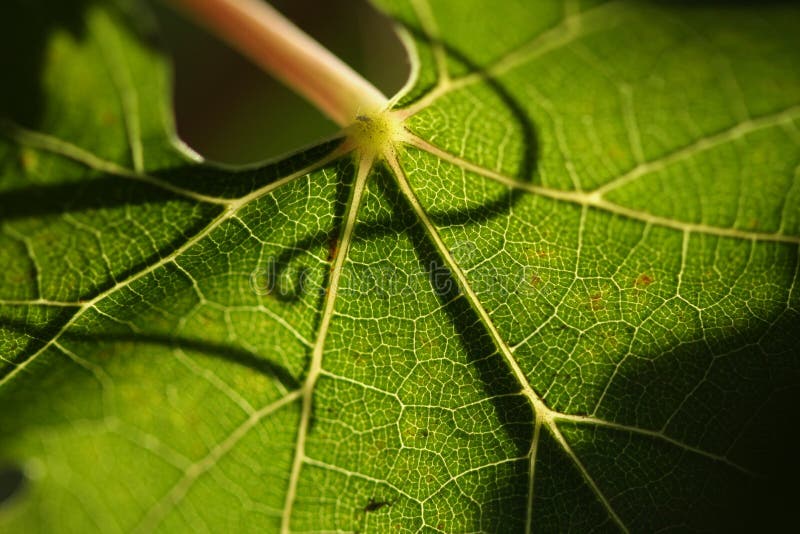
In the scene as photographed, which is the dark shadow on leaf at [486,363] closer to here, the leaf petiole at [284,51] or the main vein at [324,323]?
the main vein at [324,323]

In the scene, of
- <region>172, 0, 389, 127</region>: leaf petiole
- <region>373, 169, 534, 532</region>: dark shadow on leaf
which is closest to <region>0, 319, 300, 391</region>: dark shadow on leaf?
<region>373, 169, 534, 532</region>: dark shadow on leaf

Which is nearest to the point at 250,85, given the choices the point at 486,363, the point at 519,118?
the point at 519,118

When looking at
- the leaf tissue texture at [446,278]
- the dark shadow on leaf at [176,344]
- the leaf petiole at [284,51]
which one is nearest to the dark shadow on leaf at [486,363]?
the leaf tissue texture at [446,278]

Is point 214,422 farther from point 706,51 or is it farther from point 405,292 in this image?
point 706,51

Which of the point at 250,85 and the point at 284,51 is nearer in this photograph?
the point at 284,51

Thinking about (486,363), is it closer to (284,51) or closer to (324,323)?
(324,323)

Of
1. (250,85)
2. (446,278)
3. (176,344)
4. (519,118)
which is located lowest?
(176,344)

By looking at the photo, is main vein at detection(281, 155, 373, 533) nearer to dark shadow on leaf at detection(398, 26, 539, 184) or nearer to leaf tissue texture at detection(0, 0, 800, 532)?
leaf tissue texture at detection(0, 0, 800, 532)
